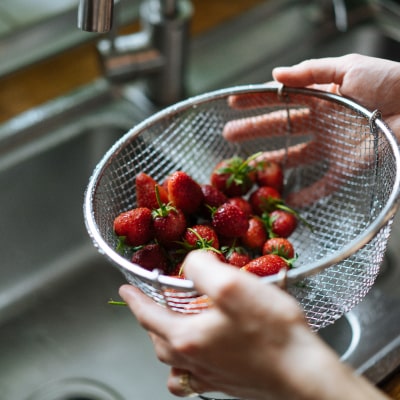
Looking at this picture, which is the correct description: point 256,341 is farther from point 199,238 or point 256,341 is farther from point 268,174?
point 268,174

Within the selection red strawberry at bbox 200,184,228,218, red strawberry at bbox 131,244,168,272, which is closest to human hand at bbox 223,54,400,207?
red strawberry at bbox 200,184,228,218

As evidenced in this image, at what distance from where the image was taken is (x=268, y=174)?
2.71 ft

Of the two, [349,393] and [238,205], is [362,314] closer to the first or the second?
[238,205]

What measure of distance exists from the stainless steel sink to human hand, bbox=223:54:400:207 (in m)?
0.18

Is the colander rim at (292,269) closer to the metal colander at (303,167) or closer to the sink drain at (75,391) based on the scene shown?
the metal colander at (303,167)

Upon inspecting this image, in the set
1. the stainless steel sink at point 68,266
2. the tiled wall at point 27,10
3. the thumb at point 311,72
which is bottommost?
the stainless steel sink at point 68,266

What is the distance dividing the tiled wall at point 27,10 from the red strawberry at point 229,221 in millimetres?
595

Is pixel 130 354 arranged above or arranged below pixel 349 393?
below

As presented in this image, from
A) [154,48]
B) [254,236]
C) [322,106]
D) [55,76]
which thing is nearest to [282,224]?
[254,236]

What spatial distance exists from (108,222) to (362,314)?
34cm

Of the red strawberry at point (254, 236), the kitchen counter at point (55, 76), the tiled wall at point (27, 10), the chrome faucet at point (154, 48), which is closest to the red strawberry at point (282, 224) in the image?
the red strawberry at point (254, 236)


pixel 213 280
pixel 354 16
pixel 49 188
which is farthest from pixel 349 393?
pixel 354 16

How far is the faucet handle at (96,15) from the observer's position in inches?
26.1

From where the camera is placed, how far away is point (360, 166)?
0.79m
